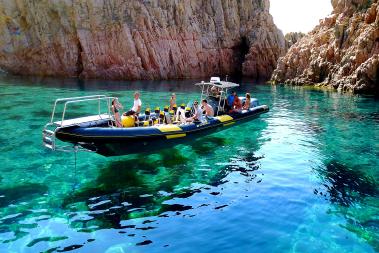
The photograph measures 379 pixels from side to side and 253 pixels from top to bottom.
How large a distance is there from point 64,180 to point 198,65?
50337 mm

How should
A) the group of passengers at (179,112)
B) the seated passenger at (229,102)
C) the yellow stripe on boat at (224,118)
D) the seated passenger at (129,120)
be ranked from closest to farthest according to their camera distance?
1. the seated passenger at (129,120)
2. the group of passengers at (179,112)
3. the yellow stripe on boat at (224,118)
4. the seated passenger at (229,102)

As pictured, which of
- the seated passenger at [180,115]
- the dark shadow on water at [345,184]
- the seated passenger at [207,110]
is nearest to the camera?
the dark shadow on water at [345,184]

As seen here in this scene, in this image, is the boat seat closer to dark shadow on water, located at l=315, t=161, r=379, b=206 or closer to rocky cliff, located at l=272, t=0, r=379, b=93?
dark shadow on water, located at l=315, t=161, r=379, b=206

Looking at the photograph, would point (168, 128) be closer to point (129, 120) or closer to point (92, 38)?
point (129, 120)

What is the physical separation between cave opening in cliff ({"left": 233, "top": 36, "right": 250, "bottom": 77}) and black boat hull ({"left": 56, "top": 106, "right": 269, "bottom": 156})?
51.3 m

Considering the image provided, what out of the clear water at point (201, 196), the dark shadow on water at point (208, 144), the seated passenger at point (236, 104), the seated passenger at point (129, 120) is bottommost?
the clear water at point (201, 196)

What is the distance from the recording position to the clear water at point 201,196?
333 inches

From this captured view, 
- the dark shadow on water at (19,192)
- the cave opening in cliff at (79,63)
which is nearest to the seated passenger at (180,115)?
the dark shadow on water at (19,192)

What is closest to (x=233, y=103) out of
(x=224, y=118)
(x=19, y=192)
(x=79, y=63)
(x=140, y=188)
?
(x=224, y=118)

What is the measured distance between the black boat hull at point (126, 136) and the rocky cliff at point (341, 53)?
27729 mm

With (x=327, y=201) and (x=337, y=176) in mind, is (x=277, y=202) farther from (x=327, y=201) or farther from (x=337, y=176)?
(x=337, y=176)

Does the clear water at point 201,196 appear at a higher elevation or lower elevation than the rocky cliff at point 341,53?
lower

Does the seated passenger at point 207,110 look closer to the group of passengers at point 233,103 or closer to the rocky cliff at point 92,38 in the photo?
the group of passengers at point 233,103

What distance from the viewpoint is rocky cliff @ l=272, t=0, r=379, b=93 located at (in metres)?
36.7
